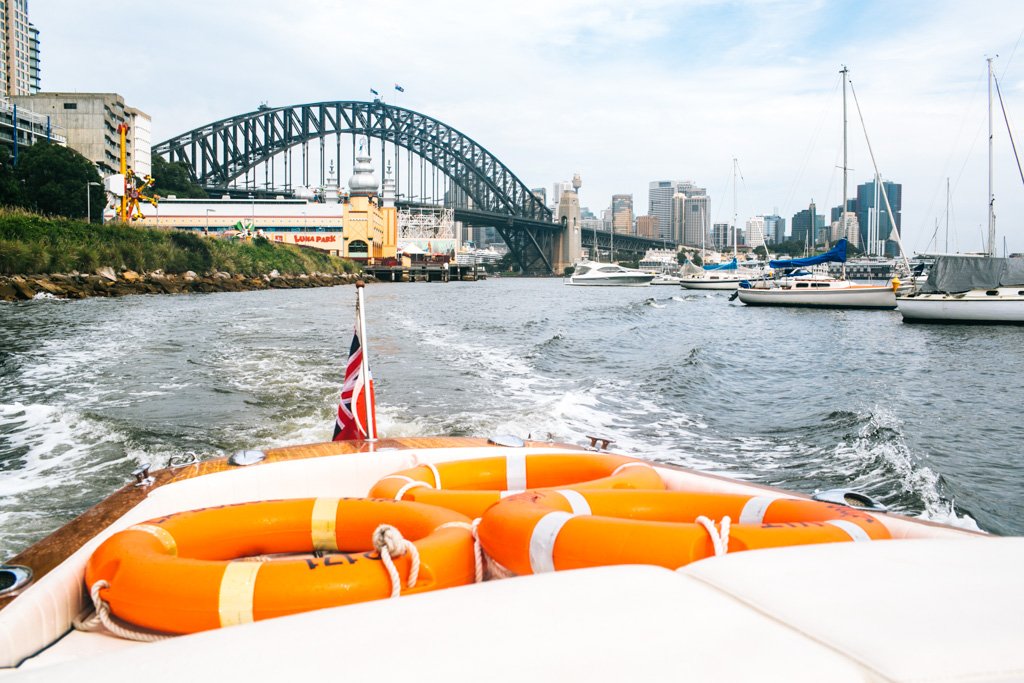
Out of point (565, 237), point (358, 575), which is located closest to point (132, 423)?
point (358, 575)

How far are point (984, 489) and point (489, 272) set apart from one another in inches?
4385

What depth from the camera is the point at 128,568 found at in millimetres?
1908

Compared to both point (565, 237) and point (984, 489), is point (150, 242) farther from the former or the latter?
point (565, 237)

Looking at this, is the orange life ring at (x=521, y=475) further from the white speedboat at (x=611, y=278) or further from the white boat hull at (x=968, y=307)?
the white speedboat at (x=611, y=278)

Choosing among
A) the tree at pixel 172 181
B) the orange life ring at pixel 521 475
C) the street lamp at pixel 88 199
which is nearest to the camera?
the orange life ring at pixel 521 475

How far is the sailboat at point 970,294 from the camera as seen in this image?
66.5ft

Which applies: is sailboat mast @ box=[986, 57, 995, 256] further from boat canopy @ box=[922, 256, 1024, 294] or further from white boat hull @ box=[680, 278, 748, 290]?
white boat hull @ box=[680, 278, 748, 290]

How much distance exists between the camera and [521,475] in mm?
3113

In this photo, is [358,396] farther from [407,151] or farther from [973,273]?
[407,151]

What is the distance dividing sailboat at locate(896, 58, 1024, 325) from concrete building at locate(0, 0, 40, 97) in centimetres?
10276

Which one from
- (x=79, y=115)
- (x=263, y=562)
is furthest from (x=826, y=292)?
(x=79, y=115)

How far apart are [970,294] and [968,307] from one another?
15.1 inches

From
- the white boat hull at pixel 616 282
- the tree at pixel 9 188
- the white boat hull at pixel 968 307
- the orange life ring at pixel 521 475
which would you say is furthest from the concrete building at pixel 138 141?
the orange life ring at pixel 521 475

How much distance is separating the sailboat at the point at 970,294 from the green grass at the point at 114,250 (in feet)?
96.6
